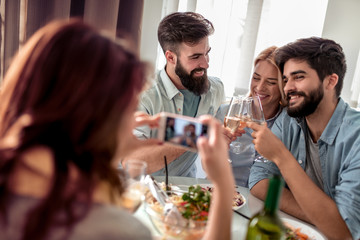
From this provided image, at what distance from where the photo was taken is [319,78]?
1.77 metres

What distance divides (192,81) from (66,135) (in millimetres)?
1645

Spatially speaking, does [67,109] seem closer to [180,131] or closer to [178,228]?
[180,131]

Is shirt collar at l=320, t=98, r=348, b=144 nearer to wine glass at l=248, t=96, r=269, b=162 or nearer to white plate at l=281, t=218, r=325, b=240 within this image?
wine glass at l=248, t=96, r=269, b=162

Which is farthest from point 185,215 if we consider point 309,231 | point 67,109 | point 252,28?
point 252,28

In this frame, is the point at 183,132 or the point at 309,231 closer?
the point at 183,132

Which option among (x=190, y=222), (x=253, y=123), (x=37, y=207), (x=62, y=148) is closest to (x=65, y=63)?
(x=62, y=148)

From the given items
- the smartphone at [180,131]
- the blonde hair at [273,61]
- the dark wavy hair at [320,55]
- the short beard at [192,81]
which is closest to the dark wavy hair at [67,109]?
the smartphone at [180,131]

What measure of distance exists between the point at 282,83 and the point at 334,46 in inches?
16.2

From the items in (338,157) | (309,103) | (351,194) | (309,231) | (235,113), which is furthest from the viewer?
(309,103)

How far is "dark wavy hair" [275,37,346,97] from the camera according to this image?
1759mm

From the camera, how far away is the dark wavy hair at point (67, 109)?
545 millimetres

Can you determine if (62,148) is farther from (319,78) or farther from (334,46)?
(334,46)

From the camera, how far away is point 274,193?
2.31 feet

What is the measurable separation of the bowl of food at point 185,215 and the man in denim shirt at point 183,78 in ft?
2.79
